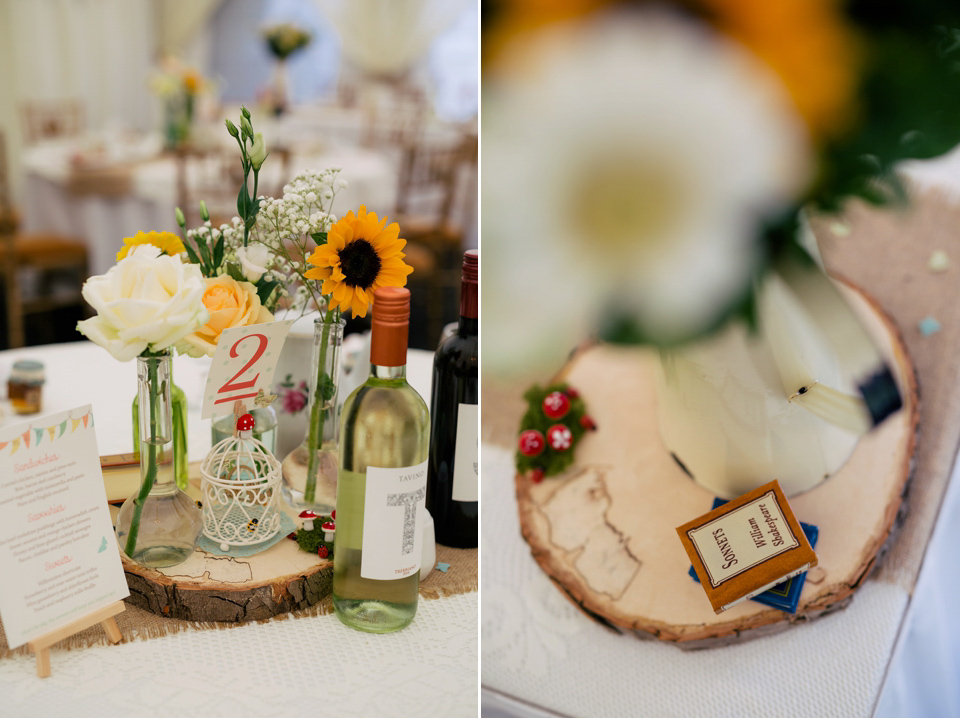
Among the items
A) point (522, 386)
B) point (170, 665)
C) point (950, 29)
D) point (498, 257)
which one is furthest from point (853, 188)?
point (170, 665)

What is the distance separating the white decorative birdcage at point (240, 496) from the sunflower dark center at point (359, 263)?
0.54ft

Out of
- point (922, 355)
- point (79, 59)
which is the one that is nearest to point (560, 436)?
point (922, 355)

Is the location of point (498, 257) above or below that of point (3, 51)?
below

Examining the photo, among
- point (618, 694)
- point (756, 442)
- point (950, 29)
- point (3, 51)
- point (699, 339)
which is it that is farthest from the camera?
point (3, 51)

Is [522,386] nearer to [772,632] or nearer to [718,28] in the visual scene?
[772,632]

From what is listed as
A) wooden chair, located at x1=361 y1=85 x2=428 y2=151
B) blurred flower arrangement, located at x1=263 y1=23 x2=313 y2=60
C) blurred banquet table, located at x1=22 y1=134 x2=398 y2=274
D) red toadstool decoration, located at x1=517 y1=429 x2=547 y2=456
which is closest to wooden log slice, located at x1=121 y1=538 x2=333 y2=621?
red toadstool decoration, located at x1=517 y1=429 x2=547 y2=456

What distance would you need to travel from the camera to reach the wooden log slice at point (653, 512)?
24.4 inches

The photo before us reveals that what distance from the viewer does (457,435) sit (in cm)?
71

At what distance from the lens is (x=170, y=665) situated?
567 millimetres

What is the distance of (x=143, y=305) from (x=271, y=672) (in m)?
0.28

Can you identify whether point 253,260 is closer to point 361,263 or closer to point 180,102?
point 361,263

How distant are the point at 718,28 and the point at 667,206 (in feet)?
0.27

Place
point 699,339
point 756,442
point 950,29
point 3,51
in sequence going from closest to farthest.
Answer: point 950,29, point 699,339, point 756,442, point 3,51

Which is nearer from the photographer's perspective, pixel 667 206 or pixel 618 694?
pixel 667 206
